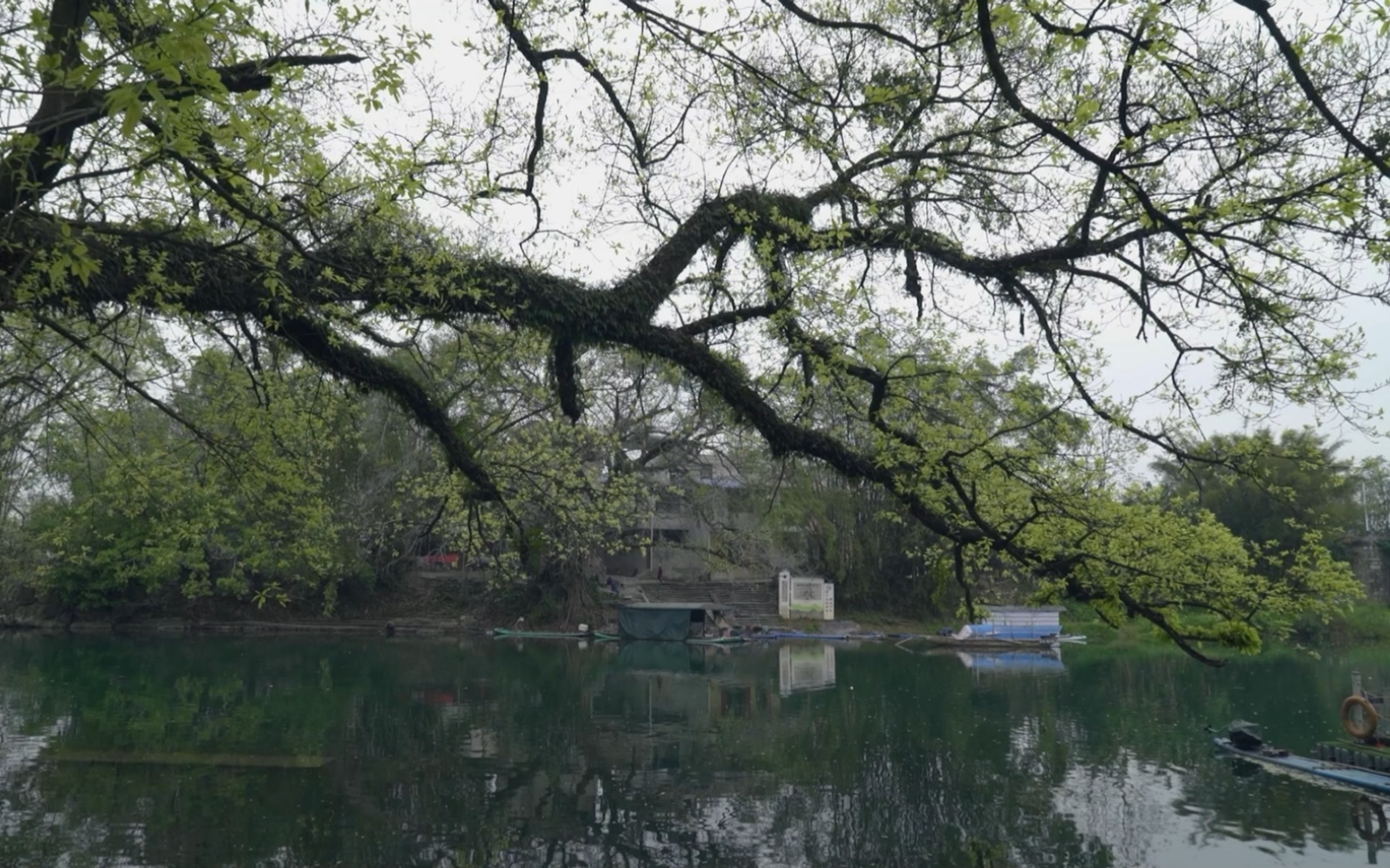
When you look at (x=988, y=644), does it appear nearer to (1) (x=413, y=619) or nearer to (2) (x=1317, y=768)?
(1) (x=413, y=619)

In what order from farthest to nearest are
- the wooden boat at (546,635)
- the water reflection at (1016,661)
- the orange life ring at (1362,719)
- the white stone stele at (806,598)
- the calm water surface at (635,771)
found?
the white stone stele at (806,598)
the wooden boat at (546,635)
the water reflection at (1016,661)
the orange life ring at (1362,719)
the calm water surface at (635,771)

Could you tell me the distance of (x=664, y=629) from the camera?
34.1 metres

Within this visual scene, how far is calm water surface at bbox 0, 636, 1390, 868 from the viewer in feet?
34.9

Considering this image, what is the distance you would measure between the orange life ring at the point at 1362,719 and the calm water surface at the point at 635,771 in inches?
59.7

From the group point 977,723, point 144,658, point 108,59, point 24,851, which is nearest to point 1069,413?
point 108,59

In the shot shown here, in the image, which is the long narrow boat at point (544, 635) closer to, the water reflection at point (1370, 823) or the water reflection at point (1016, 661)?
the water reflection at point (1016, 661)

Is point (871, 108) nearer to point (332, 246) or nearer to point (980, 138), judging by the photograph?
point (980, 138)

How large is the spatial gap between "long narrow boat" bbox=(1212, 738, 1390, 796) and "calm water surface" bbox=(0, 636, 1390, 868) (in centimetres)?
32

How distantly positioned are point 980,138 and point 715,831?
7.38 metres

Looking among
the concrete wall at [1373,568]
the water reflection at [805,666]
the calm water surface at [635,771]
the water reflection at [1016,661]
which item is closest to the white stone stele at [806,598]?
the water reflection at [805,666]

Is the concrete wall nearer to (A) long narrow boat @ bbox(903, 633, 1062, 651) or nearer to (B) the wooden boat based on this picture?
(A) long narrow boat @ bbox(903, 633, 1062, 651)

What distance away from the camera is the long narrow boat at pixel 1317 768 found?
13.7m

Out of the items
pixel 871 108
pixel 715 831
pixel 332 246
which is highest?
pixel 871 108

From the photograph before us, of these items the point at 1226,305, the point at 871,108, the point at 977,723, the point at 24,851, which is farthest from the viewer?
the point at 977,723
